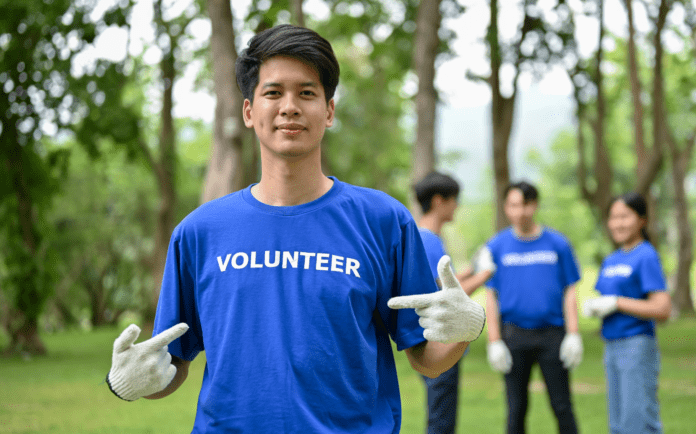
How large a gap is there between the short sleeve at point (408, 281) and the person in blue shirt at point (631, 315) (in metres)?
3.39

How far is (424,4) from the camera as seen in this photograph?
12477mm

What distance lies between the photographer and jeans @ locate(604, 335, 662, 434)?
4.91m

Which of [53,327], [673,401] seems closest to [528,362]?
[673,401]

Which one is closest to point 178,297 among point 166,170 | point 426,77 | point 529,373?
point 529,373

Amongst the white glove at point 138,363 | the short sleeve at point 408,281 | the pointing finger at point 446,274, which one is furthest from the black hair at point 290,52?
the white glove at point 138,363

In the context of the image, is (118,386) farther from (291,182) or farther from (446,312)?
(446,312)

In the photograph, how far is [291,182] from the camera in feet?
6.97

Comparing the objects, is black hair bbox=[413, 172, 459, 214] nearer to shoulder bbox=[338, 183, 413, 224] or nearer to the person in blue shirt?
the person in blue shirt

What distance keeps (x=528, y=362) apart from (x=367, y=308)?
13.0 feet

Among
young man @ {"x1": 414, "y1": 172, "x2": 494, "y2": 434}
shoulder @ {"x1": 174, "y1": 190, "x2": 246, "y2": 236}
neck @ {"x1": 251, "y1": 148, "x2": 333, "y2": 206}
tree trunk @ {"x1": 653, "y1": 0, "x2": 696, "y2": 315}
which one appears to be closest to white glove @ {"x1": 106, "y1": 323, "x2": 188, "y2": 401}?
shoulder @ {"x1": 174, "y1": 190, "x2": 246, "y2": 236}

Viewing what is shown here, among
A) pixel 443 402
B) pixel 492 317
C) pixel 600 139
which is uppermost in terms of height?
pixel 600 139

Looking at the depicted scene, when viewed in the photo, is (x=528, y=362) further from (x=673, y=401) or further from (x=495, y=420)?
(x=673, y=401)

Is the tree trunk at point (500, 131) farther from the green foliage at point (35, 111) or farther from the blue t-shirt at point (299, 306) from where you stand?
the blue t-shirt at point (299, 306)

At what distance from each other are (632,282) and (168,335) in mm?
4161
